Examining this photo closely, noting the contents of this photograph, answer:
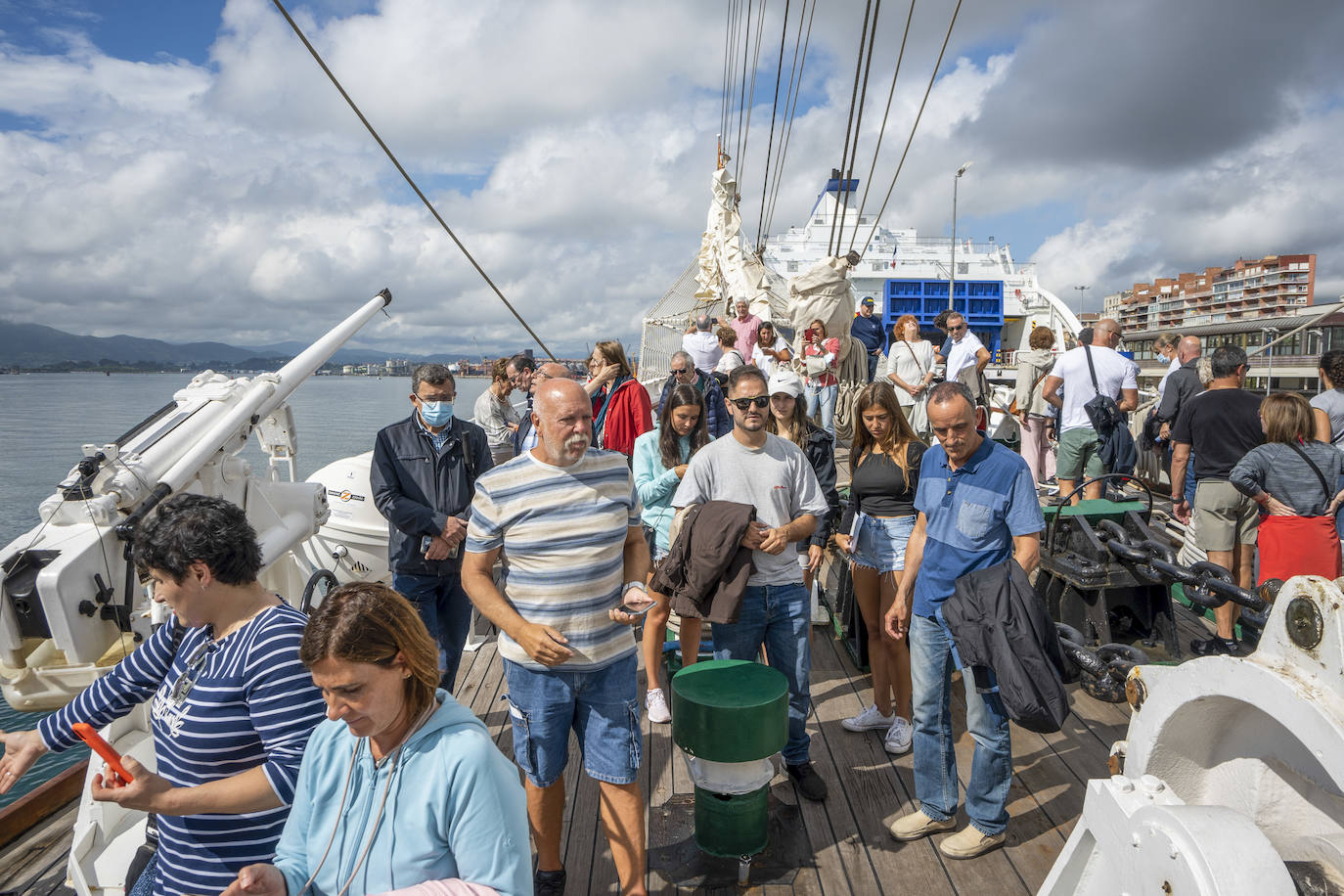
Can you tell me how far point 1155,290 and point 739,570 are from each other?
169m

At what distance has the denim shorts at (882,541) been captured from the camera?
3418 millimetres

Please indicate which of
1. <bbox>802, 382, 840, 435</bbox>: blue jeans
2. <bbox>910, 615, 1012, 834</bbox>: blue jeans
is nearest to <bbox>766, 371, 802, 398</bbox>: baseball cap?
<bbox>910, 615, 1012, 834</bbox>: blue jeans

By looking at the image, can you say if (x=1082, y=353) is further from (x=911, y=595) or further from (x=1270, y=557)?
(x=911, y=595)

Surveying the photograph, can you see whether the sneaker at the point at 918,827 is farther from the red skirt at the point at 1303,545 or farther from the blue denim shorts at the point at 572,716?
the red skirt at the point at 1303,545

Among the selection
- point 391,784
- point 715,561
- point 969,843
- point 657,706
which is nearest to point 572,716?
point 715,561

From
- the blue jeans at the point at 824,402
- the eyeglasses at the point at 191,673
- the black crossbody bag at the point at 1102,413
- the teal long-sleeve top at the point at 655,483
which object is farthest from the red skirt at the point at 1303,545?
the eyeglasses at the point at 191,673

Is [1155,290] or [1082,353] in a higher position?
[1155,290]

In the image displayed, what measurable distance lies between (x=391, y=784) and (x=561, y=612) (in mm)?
967

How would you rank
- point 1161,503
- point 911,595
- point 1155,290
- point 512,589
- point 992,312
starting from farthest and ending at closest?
1. point 1155,290
2. point 992,312
3. point 1161,503
4. point 911,595
5. point 512,589

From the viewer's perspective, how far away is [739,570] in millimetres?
2926

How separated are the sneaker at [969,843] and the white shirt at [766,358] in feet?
17.1

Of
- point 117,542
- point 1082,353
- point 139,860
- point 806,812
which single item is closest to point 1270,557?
point 1082,353

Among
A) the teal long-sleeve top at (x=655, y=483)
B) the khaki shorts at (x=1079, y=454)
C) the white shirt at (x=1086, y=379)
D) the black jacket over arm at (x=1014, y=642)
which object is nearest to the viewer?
the black jacket over arm at (x=1014, y=642)

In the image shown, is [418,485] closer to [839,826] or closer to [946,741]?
[839,826]
